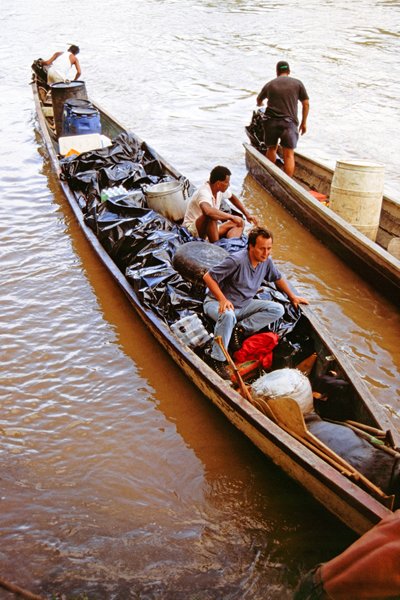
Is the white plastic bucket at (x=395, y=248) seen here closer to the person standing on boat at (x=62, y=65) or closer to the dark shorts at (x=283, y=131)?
the dark shorts at (x=283, y=131)

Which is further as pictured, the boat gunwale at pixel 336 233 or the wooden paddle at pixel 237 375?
the boat gunwale at pixel 336 233

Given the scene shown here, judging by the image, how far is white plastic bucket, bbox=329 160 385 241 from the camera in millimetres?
6641

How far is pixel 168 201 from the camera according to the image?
6.73m

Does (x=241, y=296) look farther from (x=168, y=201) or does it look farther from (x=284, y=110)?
(x=284, y=110)

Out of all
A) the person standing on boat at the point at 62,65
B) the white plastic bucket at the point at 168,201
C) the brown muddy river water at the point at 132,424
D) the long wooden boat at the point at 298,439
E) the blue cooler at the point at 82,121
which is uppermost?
the person standing on boat at the point at 62,65

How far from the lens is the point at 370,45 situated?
70.5 ft

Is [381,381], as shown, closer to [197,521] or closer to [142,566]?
[197,521]

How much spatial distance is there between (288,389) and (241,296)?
42.4 inches

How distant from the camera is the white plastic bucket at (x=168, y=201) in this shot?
6.71 metres

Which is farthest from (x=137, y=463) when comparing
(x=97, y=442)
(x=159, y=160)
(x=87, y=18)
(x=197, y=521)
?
(x=87, y=18)

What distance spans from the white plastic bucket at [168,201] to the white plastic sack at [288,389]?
10.8 ft

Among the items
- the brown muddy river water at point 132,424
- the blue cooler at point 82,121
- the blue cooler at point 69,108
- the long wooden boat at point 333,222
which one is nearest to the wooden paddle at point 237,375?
the brown muddy river water at point 132,424

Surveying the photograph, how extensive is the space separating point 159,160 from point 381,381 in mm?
4764

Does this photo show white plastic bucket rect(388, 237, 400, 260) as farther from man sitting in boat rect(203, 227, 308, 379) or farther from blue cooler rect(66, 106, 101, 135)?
blue cooler rect(66, 106, 101, 135)
